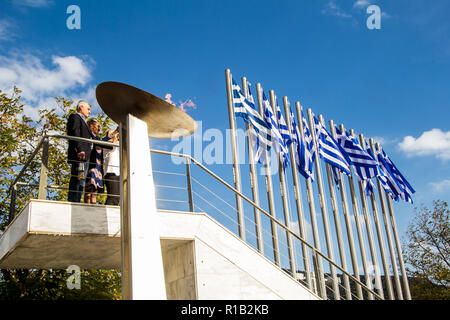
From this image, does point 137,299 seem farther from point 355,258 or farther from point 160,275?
point 355,258

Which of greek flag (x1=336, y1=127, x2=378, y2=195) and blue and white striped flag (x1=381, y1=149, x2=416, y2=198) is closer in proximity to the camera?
greek flag (x1=336, y1=127, x2=378, y2=195)

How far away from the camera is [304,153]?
14875mm

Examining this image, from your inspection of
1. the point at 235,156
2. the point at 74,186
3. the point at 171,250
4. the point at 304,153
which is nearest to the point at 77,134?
the point at 74,186

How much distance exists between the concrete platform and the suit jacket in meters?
0.96

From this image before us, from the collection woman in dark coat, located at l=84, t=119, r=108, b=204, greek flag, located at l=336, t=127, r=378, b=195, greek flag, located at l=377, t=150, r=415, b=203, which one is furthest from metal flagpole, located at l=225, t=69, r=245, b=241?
greek flag, located at l=377, t=150, r=415, b=203

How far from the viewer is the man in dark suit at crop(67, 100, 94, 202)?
6.99m

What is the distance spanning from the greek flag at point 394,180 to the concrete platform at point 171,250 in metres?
13.6

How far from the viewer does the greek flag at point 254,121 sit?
12.5 metres

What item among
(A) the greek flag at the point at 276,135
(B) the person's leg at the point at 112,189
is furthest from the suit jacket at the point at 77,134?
(A) the greek flag at the point at 276,135

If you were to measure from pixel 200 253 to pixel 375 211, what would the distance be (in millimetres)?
14198

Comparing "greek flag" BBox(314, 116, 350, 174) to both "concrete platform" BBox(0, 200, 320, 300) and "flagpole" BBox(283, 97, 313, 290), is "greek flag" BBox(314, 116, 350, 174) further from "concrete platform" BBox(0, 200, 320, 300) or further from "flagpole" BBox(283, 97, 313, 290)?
"concrete platform" BBox(0, 200, 320, 300)

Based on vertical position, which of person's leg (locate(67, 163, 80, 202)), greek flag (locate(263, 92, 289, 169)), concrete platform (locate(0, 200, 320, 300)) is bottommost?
concrete platform (locate(0, 200, 320, 300))

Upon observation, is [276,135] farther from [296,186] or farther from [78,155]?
[78,155]
